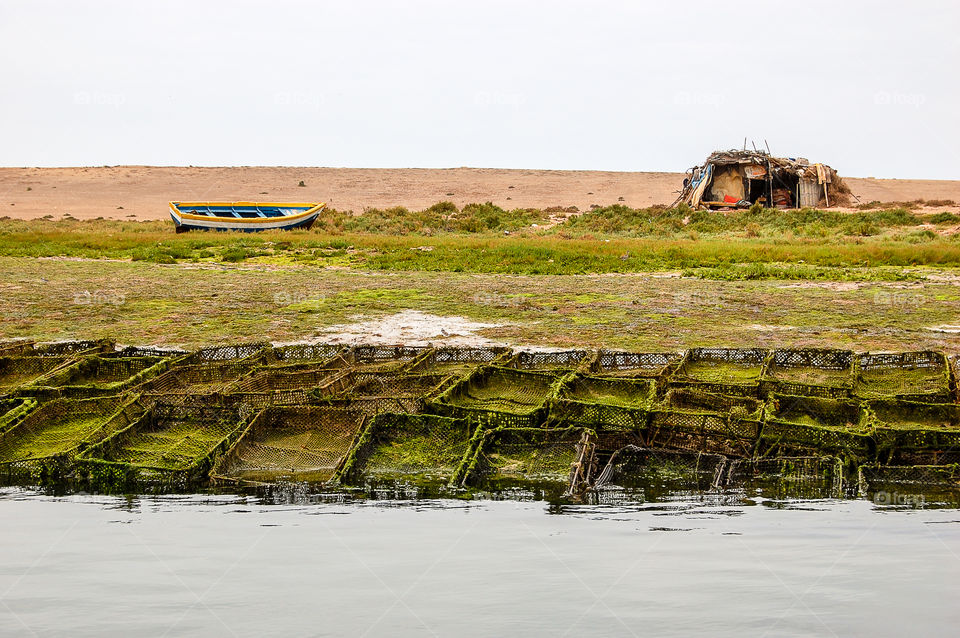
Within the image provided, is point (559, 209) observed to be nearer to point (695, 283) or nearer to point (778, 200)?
point (778, 200)

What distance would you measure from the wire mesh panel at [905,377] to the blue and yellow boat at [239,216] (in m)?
26.9

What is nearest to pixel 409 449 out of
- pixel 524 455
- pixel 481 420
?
pixel 481 420

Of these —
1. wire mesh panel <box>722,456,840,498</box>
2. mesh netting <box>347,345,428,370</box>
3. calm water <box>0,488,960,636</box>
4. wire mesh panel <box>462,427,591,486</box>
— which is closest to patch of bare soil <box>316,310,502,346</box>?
mesh netting <box>347,345,428,370</box>

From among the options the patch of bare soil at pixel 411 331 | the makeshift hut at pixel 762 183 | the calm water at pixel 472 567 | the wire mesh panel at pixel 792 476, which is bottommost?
the calm water at pixel 472 567

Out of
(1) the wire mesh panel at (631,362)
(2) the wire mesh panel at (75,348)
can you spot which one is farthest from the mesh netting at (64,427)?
(1) the wire mesh panel at (631,362)

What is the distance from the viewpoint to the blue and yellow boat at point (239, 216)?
34.1 metres

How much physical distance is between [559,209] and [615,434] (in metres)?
37.1

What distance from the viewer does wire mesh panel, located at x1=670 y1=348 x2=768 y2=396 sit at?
9.17m

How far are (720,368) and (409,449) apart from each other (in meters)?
4.05

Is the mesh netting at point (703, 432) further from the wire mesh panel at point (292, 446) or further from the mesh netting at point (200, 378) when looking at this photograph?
the mesh netting at point (200, 378)

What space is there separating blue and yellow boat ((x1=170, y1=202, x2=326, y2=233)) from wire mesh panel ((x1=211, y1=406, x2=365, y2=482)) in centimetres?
2687

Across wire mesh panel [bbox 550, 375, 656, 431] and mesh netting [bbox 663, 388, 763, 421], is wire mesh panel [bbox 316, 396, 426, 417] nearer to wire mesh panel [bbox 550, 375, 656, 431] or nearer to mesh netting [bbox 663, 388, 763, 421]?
wire mesh panel [bbox 550, 375, 656, 431]

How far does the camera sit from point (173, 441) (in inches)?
318

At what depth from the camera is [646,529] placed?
6.64m
